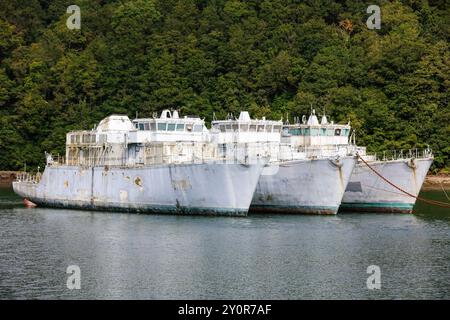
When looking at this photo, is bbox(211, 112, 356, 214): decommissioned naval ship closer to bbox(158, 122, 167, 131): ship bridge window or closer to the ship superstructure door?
bbox(158, 122, 167, 131): ship bridge window

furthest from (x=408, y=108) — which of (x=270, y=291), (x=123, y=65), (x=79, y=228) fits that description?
(x=270, y=291)

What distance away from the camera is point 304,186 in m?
70.1

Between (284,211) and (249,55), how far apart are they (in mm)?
53458

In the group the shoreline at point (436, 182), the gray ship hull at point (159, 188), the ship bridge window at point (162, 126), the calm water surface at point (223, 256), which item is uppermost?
the ship bridge window at point (162, 126)

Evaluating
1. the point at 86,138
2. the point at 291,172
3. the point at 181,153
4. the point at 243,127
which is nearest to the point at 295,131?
the point at 243,127

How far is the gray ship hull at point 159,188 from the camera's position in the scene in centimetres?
6431

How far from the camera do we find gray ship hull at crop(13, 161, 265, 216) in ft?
211

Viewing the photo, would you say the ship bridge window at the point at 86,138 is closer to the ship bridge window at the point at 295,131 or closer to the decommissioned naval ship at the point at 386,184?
the ship bridge window at the point at 295,131

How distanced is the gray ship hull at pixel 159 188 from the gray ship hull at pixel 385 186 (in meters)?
13.4

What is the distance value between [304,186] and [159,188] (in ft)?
34.9

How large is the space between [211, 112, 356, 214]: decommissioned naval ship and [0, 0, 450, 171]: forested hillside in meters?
33.8

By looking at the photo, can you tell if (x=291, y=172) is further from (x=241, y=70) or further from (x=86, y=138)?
(x=241, y=70)

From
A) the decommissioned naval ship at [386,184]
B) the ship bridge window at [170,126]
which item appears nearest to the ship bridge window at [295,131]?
the decommissioned naval ship at [386,184]
